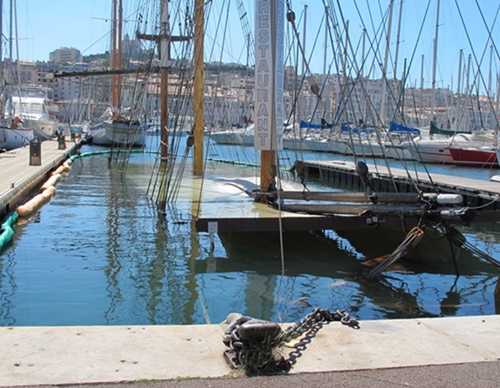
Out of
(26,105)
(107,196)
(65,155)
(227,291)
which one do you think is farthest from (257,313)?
(26,105)

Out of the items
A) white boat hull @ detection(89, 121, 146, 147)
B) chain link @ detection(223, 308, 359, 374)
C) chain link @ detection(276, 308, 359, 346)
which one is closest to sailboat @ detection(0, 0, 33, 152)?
white boat hull @ detection(89, 121, 146, 147)

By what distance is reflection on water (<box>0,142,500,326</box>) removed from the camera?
380 inches

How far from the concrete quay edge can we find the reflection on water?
303 cm

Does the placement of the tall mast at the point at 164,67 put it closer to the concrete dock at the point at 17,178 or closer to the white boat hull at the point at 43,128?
the concrete dock at the point at 17,178

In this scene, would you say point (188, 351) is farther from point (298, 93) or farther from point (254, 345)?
point (298, 93)

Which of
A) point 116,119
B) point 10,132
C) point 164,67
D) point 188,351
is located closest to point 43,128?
point 116,119

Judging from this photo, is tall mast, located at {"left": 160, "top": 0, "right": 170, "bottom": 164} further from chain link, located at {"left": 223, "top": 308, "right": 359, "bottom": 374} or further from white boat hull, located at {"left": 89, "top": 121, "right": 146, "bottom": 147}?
chain link, located at {"left": 223, "top": 308, "right": 359, "bottom": 374}

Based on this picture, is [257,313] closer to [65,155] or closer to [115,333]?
[115,333]

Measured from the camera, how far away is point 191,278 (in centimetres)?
1178

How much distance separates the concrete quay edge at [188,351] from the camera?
4.98 m

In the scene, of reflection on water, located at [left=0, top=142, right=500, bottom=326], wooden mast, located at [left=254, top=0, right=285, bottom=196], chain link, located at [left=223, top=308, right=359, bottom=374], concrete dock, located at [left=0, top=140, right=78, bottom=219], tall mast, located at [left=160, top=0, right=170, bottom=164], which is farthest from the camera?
tall mast, located at [left=160, top=0, right=170, bottom=164]

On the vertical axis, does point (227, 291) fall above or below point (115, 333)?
below

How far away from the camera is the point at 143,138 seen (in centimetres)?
5459

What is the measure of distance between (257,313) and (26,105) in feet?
179
